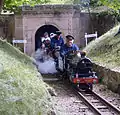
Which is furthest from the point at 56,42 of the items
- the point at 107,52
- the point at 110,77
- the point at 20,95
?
the point at 20,95

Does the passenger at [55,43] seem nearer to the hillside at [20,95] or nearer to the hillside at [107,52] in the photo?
the hillside at [107,52]

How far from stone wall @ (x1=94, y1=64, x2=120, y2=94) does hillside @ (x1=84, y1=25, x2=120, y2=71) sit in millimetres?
238

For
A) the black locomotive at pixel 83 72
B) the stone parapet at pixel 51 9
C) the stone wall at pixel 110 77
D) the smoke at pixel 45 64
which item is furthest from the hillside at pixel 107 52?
the stone parapet at pixel 51 9

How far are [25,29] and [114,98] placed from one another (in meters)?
14.8

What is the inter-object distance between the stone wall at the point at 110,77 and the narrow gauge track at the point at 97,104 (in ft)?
2.87

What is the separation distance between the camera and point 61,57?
14875mm

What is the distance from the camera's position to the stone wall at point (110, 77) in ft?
42.3

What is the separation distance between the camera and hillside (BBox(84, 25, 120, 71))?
15.2 metres

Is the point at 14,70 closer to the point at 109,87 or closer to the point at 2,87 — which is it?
the point at 2,87

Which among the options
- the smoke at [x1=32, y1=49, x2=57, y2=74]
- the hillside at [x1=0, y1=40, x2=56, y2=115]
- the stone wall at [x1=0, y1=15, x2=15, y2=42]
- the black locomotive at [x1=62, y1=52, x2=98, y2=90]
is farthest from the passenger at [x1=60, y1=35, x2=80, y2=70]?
the stone wall at [x1=0, y1=15, x2=15, y2=42]

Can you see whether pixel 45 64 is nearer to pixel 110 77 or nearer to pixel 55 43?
pixel 55 43

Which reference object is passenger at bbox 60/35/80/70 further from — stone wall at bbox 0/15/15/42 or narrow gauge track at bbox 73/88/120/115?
stone wall at bbox 0/15/15/42

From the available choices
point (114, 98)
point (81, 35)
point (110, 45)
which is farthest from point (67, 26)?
point (114, 98)

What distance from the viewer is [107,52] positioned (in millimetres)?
17266
